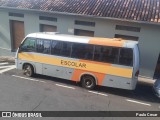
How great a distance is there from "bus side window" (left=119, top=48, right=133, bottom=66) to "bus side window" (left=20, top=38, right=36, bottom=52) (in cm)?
524

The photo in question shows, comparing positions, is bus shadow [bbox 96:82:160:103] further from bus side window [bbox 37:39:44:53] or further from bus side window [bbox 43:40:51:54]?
bus side window [bbox 37:39:44:53]

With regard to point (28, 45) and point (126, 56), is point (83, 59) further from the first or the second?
point (28, 45)

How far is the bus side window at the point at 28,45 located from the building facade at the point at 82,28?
3695mm

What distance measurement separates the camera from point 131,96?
10602mm

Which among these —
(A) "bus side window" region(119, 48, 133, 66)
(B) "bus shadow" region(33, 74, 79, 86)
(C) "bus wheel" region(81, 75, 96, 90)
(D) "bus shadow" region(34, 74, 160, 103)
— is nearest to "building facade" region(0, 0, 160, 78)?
(D) "bus shadow" region(34, 74, 160, 103)

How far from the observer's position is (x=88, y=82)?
36.2 feet

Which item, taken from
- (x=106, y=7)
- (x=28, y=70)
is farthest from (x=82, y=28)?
(x=28, y=70)

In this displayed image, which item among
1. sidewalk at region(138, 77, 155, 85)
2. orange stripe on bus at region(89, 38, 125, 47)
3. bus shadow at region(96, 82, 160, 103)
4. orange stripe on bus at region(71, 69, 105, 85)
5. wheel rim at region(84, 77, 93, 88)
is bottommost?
bus shadow at region(96, 82, 160, 103)

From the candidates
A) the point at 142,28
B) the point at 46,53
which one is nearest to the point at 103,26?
the point at 142,28

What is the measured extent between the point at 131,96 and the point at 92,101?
92.7 inches

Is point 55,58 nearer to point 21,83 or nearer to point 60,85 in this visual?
point 60,85

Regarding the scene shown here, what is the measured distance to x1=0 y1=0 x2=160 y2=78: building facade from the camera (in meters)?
13.0

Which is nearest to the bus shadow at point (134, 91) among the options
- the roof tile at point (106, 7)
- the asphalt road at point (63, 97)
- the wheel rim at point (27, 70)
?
the asphalt road at point (63, 97)

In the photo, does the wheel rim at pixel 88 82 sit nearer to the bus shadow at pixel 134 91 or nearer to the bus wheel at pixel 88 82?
the bus wheel at pixel 88 82
